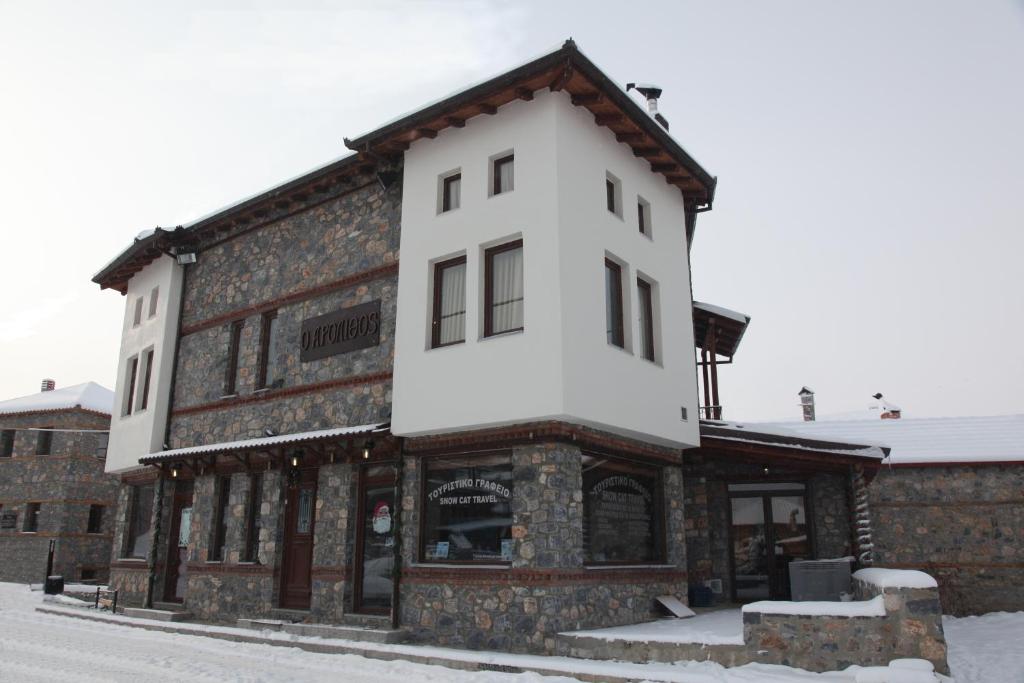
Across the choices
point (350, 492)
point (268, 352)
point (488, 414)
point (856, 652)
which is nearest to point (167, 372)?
point (268, 352)

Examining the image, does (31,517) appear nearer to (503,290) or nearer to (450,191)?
(450,191)

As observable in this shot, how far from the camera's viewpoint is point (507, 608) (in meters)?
10.2

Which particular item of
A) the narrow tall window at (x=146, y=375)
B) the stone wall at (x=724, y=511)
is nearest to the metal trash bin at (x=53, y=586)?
the narrow tall window at (x=146, y=375)

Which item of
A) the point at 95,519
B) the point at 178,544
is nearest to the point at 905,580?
the point at 178,544

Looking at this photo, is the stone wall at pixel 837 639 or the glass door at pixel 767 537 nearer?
the stone wall at pixel 837 639

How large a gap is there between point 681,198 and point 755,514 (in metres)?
6.45

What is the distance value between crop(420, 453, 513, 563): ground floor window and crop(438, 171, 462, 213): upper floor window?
4102 mm

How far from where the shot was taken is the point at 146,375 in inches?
710

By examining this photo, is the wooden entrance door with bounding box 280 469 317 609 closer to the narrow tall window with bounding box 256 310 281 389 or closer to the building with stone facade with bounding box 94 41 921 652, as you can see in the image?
the building with stone facade with bounding box 94 41 921 652

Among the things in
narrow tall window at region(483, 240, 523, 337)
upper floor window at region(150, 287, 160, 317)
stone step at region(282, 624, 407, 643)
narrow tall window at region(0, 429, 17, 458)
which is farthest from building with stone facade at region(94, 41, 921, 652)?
narrow tall window at region(0, 429, 17, 458)

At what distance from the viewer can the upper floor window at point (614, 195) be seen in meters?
12.6

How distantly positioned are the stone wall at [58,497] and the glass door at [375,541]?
22.3m

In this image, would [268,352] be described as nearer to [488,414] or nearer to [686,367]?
[488,414]

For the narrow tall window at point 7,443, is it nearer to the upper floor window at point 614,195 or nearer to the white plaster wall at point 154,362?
the white plaster wall at point 154,362
